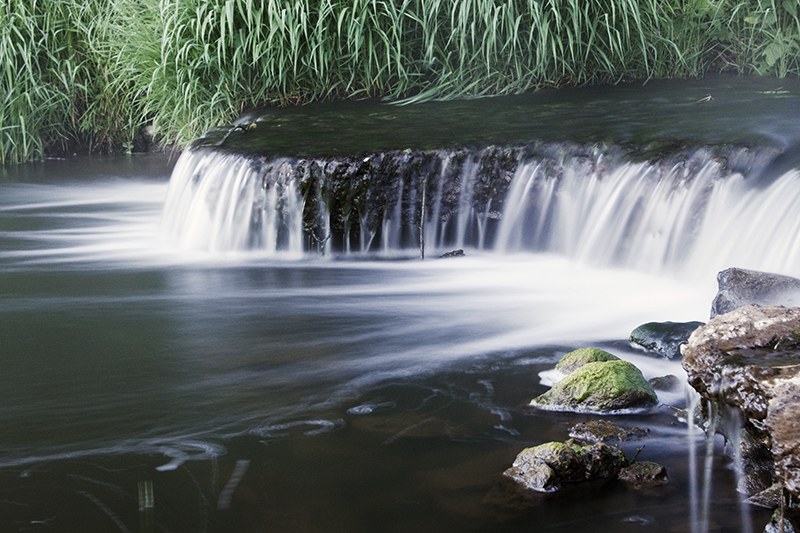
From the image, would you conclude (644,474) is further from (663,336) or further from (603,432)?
(663,336)

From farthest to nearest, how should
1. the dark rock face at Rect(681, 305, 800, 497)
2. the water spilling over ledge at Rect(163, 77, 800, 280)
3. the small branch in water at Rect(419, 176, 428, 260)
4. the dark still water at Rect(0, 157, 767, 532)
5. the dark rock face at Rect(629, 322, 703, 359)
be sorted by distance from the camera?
the small branch in water at Rect(419, 176, 428, 260) < the water spilling over ledge at Rect(163, 77, 800, 280) < the dark rock face at Rect(629, 322, 703, 359) < the dark still water at Rect(0, 157, 767, 532) < the dark rock face at Rect(681, 305, 800, 497)

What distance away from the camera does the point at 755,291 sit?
244cm

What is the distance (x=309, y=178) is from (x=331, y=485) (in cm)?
262

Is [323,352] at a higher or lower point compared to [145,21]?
lower

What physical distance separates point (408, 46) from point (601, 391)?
478 centimetres

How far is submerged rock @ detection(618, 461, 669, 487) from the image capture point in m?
1.79

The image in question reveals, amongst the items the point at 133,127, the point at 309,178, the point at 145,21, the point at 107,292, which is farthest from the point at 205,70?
the point at 107,292

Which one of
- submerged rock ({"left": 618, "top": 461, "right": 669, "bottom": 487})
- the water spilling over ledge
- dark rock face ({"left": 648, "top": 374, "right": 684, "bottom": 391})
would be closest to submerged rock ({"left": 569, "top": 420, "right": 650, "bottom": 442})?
submerged rock ({"left": 618, "top": 461, "right": 669, "bottom": 487})

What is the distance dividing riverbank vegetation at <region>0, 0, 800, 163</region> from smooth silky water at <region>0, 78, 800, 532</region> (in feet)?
5.05

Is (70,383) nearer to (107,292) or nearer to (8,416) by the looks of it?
(8,416)

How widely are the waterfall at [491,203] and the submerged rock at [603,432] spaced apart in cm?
167

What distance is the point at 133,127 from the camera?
7.93 metres

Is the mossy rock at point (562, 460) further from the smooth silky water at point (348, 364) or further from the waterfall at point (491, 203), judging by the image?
the waterfall at point (491, 203)

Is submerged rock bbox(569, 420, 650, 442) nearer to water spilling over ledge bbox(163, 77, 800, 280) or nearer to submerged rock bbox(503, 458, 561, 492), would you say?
submerged rock bbox(503, 458, 561, 492)
